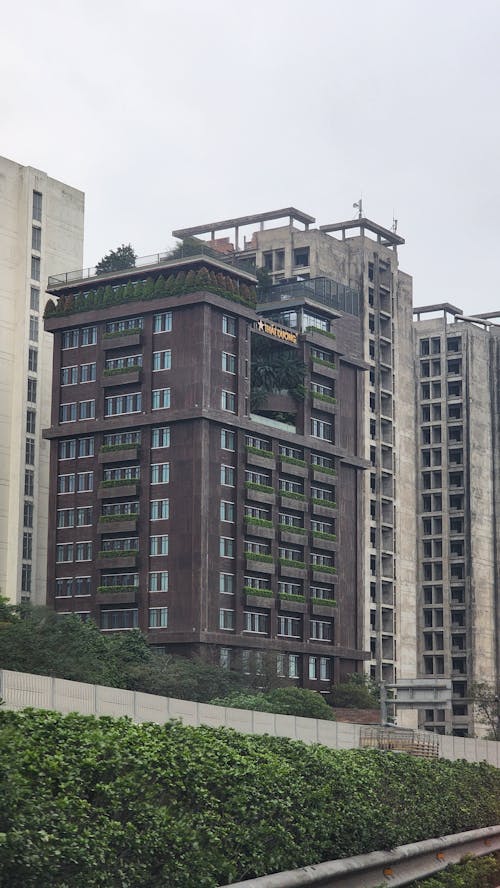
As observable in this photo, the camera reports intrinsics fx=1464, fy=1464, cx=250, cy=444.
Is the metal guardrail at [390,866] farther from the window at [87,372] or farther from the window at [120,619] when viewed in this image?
the window at [87,372]

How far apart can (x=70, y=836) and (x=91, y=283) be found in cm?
11210

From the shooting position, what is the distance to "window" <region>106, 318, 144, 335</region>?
399ft

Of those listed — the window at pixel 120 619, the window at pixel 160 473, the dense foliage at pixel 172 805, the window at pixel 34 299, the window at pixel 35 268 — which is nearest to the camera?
the dense foliage at pixel 172 805

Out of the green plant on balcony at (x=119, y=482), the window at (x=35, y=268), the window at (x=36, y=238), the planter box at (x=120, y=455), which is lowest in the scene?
the green plant on balcony at (x=119, y=482)

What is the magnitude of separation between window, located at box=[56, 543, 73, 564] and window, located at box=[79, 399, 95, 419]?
1102 cm

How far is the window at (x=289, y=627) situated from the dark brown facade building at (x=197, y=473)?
0.18 metres

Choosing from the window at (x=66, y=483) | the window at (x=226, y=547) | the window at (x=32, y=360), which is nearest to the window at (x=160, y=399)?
the window at (x=66, y=483)

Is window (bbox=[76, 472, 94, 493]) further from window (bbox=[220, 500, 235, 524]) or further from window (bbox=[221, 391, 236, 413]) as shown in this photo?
window (bbox=[221, 391, 236, 413])

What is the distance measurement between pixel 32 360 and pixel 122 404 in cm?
2799

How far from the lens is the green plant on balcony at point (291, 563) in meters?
124

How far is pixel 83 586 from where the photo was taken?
396 feet

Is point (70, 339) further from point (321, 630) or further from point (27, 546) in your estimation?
point (321, 630)

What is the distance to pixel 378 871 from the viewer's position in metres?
23.7

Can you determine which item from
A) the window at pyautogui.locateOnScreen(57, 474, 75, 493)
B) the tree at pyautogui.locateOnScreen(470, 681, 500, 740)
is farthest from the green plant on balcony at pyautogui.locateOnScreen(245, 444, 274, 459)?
the tree at pyautogui.locateOnScreen(470, 681, 500, 740)
